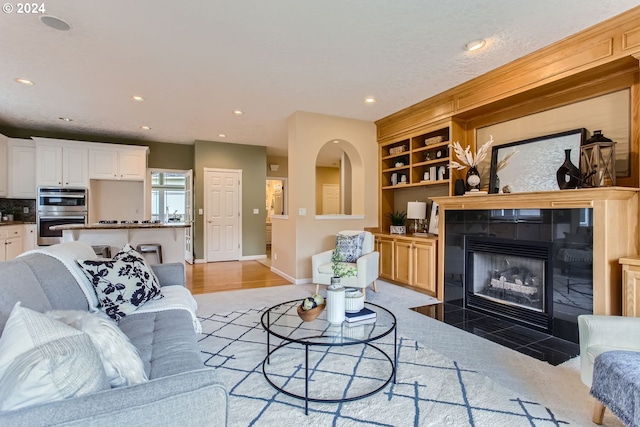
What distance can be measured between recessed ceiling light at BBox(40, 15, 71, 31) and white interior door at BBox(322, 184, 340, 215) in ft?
24.7

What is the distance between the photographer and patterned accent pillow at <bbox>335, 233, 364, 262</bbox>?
13.9ft

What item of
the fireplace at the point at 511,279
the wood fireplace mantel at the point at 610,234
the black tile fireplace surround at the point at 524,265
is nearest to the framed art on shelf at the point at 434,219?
the black tile fireplace surround at the point at 524,265

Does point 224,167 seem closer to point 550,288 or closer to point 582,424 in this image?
point 550,288

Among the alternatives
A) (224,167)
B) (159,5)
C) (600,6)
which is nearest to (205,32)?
(159,5)

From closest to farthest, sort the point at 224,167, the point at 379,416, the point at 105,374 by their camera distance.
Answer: the point at 105,374
the point at 379,416
the point at 224,167

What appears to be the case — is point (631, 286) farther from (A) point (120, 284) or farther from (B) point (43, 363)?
(A) point (120, 284)

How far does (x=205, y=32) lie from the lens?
8.75 feet

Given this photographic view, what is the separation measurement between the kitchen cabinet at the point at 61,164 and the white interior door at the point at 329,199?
588 cm

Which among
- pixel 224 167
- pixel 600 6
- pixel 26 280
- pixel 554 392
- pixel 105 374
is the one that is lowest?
pixel 554 392

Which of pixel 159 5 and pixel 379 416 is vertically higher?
pixel 159 5

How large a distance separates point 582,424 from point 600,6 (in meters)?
2.78

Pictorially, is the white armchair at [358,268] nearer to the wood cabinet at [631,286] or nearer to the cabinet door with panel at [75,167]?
the wood cabinet at [631,286]

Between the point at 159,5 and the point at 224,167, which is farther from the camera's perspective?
the point at 224,167

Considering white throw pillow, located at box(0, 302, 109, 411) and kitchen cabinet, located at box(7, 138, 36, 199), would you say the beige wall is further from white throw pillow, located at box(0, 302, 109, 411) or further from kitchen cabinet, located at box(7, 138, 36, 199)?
kitchen cabinet, located at box(7, 138, 36, 199)
